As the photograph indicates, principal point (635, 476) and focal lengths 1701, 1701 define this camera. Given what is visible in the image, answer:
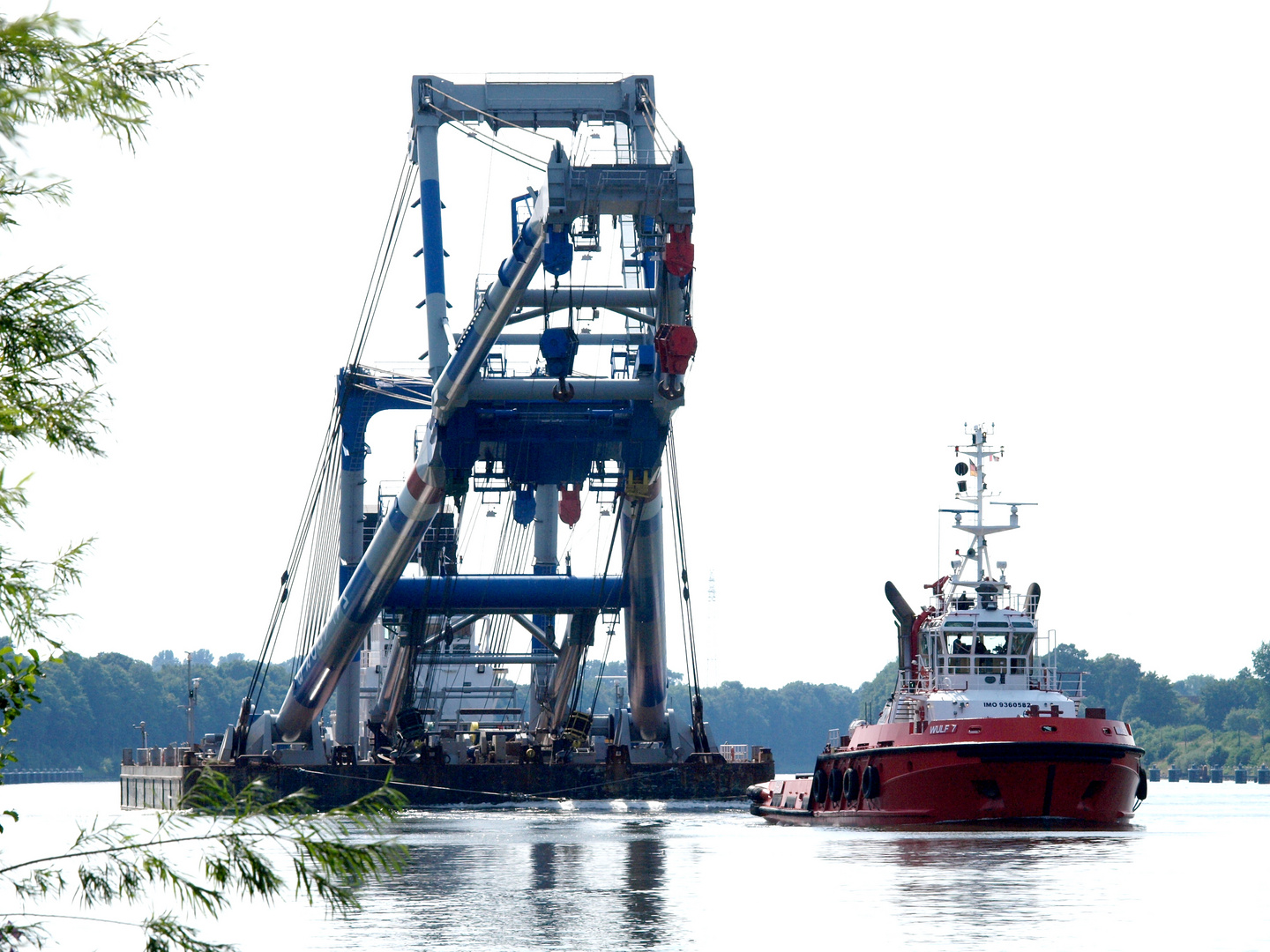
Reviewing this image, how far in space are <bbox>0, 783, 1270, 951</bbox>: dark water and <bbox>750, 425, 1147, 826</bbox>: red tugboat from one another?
1026 mm

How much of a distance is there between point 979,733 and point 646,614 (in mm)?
22450

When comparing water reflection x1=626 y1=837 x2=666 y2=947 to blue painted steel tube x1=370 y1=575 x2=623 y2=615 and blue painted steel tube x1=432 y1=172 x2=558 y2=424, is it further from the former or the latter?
blue painted steel tube x1=370 y1=575 x2=623 y2=615

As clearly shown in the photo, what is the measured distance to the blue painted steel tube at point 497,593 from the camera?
69625 mm

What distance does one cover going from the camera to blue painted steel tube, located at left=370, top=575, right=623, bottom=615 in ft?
228

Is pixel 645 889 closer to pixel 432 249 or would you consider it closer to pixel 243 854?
pixel 243 854

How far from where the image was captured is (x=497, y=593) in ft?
230

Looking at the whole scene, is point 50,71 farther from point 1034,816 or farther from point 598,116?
point 598,116

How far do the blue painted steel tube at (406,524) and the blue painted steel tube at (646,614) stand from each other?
7698mm

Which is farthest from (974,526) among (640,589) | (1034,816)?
(640,589)

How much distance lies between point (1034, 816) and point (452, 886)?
17.5 m

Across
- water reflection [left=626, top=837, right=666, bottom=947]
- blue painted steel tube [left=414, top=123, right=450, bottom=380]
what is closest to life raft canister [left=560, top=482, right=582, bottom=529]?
blue painted steel tube [left=414, top=123, right=450, bottom=380]

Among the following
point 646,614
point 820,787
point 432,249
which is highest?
point 432,249

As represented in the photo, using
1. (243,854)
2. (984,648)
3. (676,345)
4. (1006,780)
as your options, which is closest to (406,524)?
(676,345)

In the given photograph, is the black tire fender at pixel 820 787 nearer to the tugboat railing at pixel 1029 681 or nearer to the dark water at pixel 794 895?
the dark water at pixel 794 895
